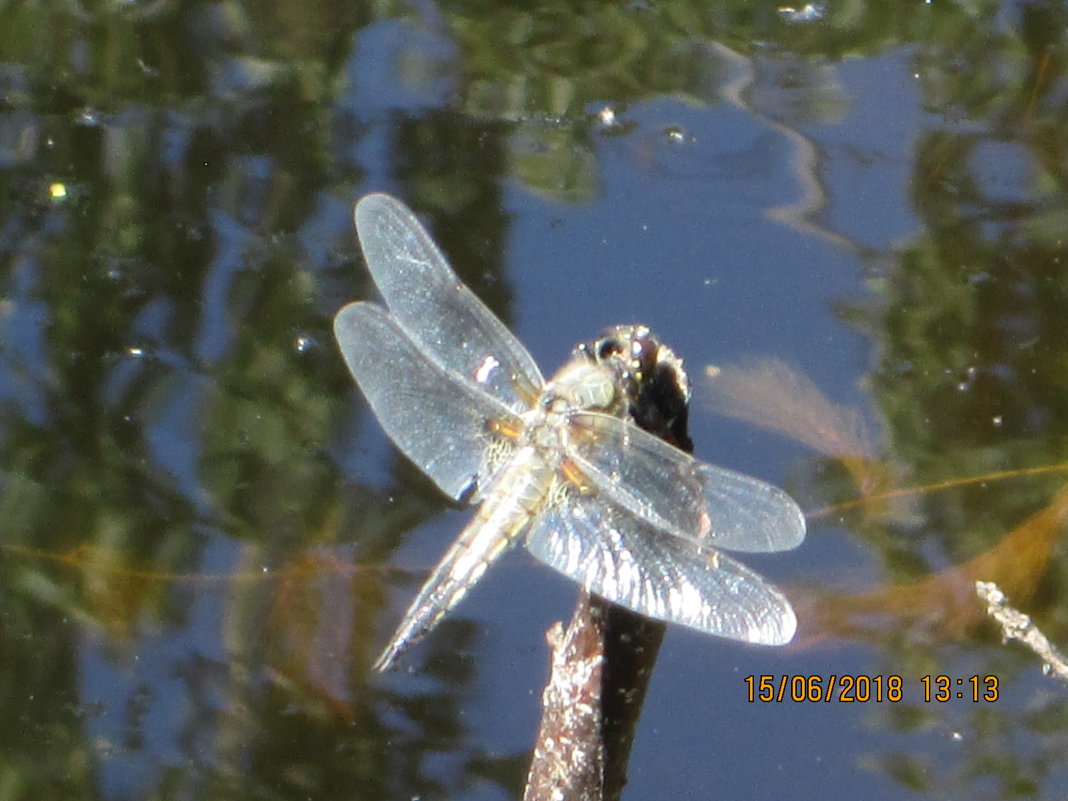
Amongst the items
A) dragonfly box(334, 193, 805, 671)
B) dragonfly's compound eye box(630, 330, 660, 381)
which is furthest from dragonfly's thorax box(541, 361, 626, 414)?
dragonfly's compound eye box(630, 330, 660, 381)

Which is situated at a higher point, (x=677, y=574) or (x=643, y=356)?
(x=643, y=356)

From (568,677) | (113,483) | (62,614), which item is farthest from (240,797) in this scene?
(568,677)

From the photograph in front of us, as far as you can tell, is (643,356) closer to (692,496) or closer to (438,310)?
(692,496)

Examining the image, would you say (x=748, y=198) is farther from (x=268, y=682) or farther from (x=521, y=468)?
(x=268, y=682)
